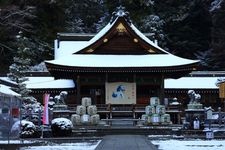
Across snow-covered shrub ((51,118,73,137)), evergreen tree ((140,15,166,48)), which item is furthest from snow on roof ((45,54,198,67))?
evergreen tree ((140,15,166,48))

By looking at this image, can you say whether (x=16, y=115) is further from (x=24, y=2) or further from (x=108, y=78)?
(x=24, y=2)

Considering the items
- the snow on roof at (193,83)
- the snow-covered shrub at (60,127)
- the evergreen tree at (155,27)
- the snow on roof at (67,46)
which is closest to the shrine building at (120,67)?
the snow on roof at (193,83)

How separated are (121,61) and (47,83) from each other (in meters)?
8.94

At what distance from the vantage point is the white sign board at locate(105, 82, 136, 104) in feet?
138

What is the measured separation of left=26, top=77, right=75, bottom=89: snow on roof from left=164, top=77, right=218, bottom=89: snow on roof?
8.80 metres

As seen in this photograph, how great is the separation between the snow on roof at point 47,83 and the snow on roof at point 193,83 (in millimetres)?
8800

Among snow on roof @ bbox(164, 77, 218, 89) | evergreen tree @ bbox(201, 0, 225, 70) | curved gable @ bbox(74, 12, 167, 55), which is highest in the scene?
evergreen tree @ bbox(201, 0, 225, 70)

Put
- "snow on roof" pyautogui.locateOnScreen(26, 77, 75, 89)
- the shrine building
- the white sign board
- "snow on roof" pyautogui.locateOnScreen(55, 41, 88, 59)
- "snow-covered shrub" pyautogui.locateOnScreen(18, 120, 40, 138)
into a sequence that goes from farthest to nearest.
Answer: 1. "snow on roof" pyautogui.locateOnScreen(55, 41, 88, 59)
2. "snow on roof" pyautogui.locateOnScreen(26, 77, 75, 89)
3. the white sign board
4. the shrine building
5. "snow-covered shrub" pyautogui.locateOnScreen(18, 120, 40, 138)

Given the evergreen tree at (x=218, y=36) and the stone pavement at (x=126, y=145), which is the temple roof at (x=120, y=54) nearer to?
the stone pavement at (x=126, y=145)

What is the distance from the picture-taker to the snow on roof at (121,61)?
4072cm

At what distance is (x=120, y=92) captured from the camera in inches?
1663

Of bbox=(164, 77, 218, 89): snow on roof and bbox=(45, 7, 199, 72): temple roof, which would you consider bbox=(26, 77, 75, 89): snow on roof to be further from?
bbox=(164, 77, 218, 89): snow on roof

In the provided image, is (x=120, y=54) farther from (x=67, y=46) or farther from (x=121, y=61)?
(x=67, y=46)

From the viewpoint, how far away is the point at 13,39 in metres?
59.7
